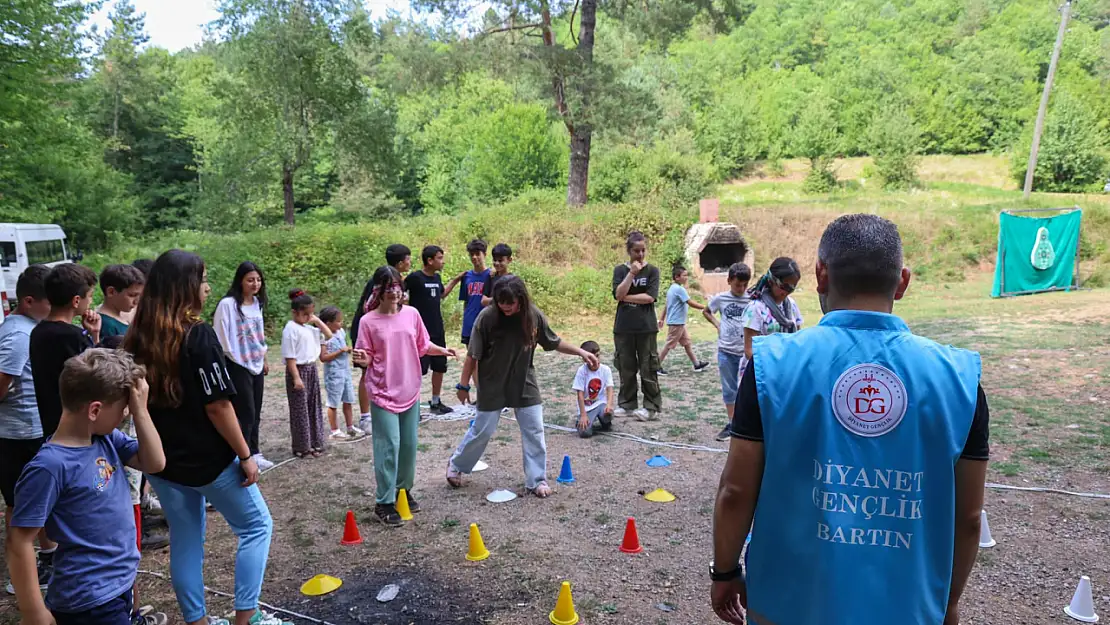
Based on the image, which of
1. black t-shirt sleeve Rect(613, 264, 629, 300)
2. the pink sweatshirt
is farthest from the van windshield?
the pink sweatshirt

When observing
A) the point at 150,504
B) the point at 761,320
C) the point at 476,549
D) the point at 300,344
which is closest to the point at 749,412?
the point at 476,549

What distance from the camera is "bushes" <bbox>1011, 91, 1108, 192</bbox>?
1465 inches

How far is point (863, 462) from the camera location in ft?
5.49

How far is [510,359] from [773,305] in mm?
2260

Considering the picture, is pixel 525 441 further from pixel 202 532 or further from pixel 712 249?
pixel 712 249

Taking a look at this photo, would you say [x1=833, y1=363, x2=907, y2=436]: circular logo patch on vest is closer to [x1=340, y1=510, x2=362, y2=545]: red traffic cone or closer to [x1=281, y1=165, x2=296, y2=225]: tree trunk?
[x1=340, y1=510, x2=362, y2=545]: red traffic cone

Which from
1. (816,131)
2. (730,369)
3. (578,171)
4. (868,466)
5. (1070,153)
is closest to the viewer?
(868,466)

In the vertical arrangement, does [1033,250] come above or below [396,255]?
below

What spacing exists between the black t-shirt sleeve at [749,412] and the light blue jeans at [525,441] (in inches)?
145

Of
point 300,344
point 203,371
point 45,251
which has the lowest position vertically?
point 300,344

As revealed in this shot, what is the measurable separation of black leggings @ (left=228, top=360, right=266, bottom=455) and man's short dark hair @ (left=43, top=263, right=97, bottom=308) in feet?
4.05

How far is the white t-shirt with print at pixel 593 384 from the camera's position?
6895 millimetres

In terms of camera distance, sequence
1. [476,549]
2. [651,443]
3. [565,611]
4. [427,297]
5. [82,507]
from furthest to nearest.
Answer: [427,297], [651,443], [476,549], [565,611], [82,507]

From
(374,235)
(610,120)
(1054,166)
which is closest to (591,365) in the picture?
(374,235)
